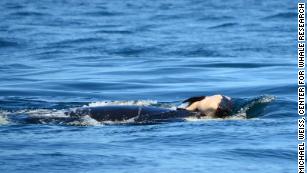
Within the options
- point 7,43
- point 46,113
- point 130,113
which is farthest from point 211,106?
point 7,43

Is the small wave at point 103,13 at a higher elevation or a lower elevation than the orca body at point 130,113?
higher

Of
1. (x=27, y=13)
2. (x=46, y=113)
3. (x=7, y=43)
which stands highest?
(x=27, y=13)

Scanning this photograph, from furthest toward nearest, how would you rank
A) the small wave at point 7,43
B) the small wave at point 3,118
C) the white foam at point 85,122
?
the small wave at point 7,43 → the small wave at point 3,118 → the white foam at point 85,122

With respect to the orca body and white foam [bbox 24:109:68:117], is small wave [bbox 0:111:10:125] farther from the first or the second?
the orca body

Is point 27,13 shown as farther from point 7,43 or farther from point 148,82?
point 148,82

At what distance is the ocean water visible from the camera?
10.6m

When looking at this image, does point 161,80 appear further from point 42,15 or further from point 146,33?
point 42,15

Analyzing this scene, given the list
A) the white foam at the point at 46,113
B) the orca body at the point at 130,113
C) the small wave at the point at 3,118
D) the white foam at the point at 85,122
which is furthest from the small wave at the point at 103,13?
the white foam at the point at 85,122

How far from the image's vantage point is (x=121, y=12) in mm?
37094

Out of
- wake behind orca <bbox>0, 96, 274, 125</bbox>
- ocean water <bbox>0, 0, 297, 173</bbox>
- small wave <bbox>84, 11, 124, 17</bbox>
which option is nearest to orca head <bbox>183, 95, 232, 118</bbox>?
wake behind orca <bbox>0, 96, 274, 125</bbox>

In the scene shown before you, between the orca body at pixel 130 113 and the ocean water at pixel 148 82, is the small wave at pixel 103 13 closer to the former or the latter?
the ocean water at pixel 148 82

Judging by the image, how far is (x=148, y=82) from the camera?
59.7ft

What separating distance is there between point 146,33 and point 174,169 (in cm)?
1855

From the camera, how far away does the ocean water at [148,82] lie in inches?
416
